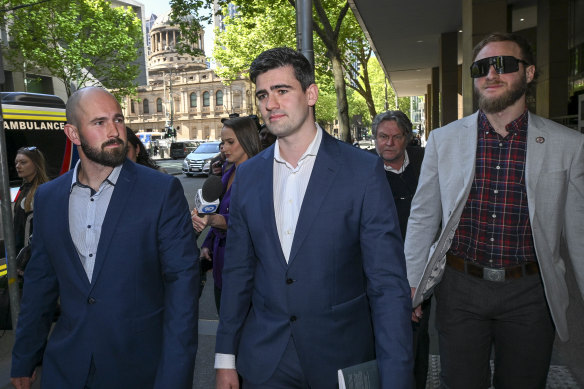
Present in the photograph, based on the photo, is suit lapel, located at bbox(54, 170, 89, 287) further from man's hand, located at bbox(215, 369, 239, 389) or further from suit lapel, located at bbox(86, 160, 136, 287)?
man's hand, located at bbox(215, 369, 239, 389)

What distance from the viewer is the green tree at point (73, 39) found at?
29.3m

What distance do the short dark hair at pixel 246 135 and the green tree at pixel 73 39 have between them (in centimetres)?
2616

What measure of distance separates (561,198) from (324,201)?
4.29 ft

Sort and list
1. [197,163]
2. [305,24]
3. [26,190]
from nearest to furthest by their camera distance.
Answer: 1. [26,190]
2. [305,24]
3. [197,163]

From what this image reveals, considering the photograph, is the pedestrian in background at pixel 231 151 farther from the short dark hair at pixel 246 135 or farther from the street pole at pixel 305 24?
the street pole at pixel 305 24

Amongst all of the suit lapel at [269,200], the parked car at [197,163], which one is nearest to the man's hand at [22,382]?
the suit lapel at [269,200]

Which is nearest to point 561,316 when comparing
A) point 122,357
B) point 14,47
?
point 122,357

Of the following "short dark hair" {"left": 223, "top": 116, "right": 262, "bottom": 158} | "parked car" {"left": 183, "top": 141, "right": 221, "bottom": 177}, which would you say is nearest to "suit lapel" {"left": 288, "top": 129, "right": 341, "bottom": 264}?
"short dark hair" {"left": 223, "top": 116, "right": 262, "bottom": 158}

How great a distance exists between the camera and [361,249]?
7.04 ft

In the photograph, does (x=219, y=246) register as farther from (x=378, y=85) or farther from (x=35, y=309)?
(x=378, y=85)

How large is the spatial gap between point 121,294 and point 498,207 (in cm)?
187

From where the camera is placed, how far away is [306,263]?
2.09m

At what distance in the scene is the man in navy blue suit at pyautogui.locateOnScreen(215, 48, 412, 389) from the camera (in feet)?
6.81

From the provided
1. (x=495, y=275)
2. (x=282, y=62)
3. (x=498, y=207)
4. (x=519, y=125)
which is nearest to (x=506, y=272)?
(x=495, y=275)
